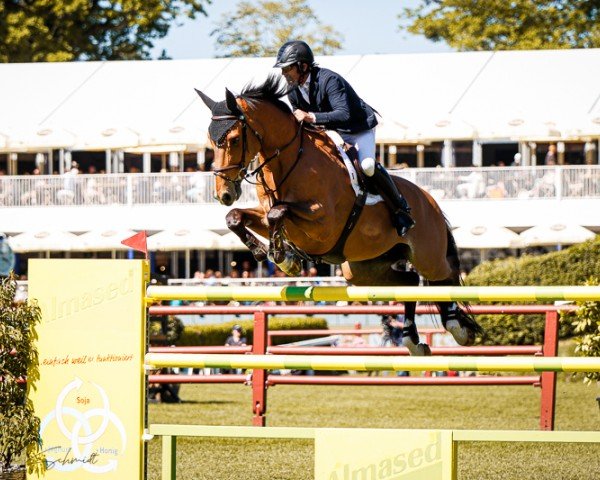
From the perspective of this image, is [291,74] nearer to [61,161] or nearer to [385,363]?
[385,363]

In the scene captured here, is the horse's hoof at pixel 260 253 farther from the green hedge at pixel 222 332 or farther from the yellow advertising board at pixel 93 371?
the green hedge at pixel 222 332

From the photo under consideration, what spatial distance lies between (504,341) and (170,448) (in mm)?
13812

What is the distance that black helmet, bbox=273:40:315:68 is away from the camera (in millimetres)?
7562

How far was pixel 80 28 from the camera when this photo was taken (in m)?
39.9

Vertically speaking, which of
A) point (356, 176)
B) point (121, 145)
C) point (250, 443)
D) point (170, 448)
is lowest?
point (250, 443)

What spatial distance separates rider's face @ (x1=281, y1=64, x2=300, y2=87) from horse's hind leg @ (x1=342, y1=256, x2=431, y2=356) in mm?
1459

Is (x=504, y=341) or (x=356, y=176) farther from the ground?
(x=356, y=176)

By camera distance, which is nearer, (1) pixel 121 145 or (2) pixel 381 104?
(1) pixel 121 145

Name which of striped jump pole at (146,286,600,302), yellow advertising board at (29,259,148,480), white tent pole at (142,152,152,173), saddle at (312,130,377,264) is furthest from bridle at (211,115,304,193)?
white tent pole at (142,152,152,173)

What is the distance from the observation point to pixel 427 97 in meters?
29.7

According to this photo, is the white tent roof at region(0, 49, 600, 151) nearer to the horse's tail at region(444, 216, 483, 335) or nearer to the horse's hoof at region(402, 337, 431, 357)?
the horse's tail at region(444, 216, 483, 335)

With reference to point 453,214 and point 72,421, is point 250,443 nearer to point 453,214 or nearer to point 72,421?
point 72,421

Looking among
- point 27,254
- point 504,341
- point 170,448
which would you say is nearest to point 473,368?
point 170,448

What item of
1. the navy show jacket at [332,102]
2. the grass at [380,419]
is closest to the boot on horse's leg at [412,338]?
the grass at [380,419]
